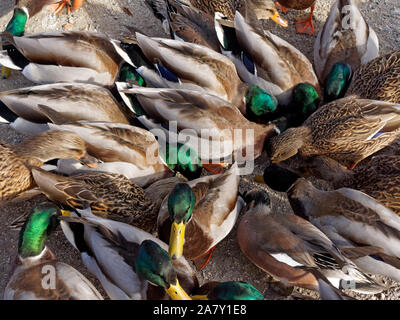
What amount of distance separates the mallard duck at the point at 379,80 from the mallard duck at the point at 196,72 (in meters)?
0.88

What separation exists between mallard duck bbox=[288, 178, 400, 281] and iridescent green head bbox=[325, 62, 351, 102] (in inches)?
52.0

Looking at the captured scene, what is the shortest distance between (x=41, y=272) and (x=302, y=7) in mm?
4093

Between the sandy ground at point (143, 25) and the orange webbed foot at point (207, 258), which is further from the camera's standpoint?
the sandy ground at point (143, 25)

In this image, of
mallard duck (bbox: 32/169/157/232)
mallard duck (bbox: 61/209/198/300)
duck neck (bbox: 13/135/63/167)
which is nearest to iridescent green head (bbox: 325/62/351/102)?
mallard duck (bbox: 32/169/157/232)

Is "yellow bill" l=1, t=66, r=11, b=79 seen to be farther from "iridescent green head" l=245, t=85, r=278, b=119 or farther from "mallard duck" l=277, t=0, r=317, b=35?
"mallard duck" l=277, t=0, r=317, b=35

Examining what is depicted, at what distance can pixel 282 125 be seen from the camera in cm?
475

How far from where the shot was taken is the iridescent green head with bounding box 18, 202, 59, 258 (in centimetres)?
354

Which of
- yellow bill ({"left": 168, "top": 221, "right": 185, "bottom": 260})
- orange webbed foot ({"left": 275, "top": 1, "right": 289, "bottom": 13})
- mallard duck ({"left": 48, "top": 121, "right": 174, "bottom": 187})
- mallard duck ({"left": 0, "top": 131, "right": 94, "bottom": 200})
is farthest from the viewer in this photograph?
orange webbed foot ({"left": 275, "top": 1, "right": 289, "bottom": 13})

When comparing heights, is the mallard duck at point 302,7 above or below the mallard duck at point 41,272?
above

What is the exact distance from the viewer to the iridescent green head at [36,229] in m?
3.54

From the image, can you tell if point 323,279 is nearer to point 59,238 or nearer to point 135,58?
point 59,238

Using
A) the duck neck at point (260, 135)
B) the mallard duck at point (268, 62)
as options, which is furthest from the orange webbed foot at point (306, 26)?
the duck neck at point (260, 135)

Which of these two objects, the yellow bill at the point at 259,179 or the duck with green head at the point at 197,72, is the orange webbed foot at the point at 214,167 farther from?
the duck with green head at the point at 197,72
